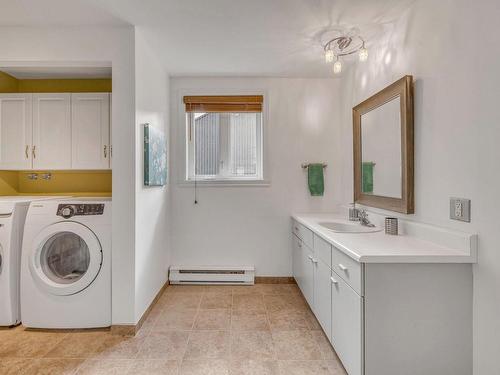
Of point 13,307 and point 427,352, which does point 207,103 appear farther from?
point 427,352

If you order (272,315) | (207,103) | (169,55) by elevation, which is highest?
(169,55)

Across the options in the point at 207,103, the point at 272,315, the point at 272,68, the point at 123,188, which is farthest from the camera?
the point at 207,103

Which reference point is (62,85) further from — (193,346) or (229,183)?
(193,346)

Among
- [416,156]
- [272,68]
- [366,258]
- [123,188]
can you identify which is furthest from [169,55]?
[366,258]

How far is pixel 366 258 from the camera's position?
1401 mm

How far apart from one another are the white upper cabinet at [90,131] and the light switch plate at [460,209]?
8.68 ft

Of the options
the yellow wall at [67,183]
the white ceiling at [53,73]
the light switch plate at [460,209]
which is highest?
the white ceiling at [53,73]

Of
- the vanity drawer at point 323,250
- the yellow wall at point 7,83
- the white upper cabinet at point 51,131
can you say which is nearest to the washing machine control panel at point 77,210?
the white upper cabinet at point 51,131

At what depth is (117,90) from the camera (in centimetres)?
218

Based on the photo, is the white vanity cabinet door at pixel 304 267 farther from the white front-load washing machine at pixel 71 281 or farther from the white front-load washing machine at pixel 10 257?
the white front-load washing machine at pixel 10 257

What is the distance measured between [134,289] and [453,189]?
7.44 feet

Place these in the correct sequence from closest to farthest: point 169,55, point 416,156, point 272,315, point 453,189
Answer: point 453,189
point 416,156
point 272,315
point 169,55

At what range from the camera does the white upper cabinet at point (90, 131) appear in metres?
2.55

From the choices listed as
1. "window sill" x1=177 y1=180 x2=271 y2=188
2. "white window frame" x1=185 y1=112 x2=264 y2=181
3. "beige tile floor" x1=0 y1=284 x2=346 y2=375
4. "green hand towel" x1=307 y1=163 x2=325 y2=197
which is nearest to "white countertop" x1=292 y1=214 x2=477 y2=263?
"beige tile floor" x1=0 y1=284 x2=346 y2=375
